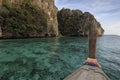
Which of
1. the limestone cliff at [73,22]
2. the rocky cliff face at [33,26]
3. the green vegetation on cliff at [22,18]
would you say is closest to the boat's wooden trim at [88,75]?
the rocky cliff face at [33,26]

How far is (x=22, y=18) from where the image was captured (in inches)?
1543

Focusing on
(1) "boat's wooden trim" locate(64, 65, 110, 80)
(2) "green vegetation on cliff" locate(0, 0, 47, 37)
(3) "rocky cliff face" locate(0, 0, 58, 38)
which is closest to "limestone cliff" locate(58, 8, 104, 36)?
(3) "rocky cliff face" locate(0, 0, 58, 38)

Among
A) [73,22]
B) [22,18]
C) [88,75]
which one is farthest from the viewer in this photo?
[73,22]

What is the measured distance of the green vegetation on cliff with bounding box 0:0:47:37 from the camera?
34625 millimetres

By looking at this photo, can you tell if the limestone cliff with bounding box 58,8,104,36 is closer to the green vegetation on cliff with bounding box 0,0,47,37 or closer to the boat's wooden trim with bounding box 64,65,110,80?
the green vegetation on cliff with bounding box 0,0,47,37

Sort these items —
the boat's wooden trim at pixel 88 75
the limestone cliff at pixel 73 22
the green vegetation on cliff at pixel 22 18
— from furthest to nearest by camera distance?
the limestone cliff at pixel 73 22, the green vegetation on cliff at pixel 22 18, the boat's wooden trim at pixel 88 75

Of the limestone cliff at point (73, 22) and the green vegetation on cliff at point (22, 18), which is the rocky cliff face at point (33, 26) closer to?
the green vegetation on cliff at point (22, 18)

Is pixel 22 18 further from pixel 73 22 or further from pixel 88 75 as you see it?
pixel 73 22

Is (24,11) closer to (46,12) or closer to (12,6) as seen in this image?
(12,6)

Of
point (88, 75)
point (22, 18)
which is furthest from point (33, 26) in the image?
point (88, 75)

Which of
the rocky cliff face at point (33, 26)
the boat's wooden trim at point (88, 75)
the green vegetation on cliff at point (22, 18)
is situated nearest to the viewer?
the boat's wooden trim at point (88, 75)

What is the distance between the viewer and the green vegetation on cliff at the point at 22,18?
3462 cm

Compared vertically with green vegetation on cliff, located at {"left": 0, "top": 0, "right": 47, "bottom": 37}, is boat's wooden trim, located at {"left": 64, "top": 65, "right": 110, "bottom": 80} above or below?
below

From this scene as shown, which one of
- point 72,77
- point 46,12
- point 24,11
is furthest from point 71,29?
point 72,77
